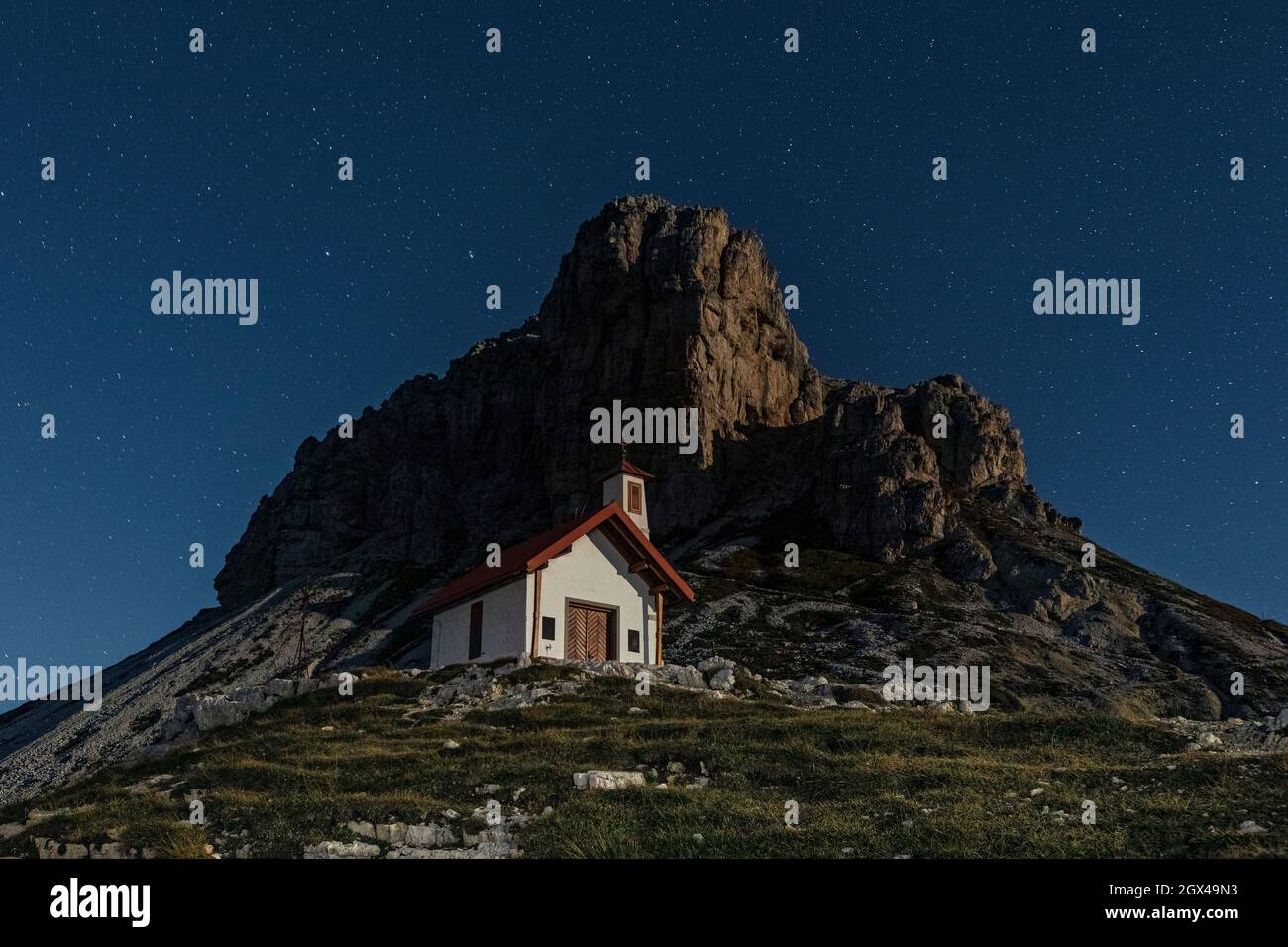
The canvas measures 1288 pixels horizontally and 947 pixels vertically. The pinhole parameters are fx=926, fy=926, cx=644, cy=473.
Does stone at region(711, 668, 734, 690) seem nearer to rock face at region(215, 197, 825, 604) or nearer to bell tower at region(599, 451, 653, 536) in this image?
→ bell tower at region(599, 451, 653, 536)

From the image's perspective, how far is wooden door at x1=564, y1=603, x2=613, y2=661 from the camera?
4009 centimetres

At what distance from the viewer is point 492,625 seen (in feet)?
133

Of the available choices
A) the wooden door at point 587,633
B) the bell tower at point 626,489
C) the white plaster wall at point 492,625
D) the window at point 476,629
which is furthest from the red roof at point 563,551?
the bell tower at point 626,489

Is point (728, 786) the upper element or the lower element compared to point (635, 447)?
Answer: lower

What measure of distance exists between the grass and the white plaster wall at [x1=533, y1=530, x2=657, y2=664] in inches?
474

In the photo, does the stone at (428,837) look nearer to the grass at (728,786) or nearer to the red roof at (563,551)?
the grass at (728,786)

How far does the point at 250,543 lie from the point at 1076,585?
155533 mm

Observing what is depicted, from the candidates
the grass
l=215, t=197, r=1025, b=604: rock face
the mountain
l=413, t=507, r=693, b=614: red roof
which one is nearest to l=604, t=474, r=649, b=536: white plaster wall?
l=413, t=507, r=693, b=614: red roof

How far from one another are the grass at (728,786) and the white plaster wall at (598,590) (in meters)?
12.0

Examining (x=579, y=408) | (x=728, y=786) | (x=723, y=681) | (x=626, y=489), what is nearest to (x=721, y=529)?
(x=579, y=408)

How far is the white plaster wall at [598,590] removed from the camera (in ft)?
130

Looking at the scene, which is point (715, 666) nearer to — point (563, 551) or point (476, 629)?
point (563, 551)

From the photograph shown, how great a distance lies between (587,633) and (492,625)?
13.6 feet
